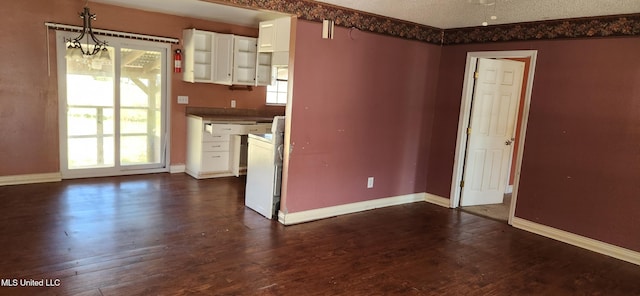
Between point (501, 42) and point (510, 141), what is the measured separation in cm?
136

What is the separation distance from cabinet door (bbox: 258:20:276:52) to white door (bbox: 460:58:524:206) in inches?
96.5

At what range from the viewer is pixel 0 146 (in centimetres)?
482

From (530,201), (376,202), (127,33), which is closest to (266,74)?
(127,33)

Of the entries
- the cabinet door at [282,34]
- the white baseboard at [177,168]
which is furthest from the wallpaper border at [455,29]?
the white baseboard at [177,168]

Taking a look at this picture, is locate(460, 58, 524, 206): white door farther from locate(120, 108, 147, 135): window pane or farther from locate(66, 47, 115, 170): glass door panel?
locate(66, 47, 115, 170): glass door panel

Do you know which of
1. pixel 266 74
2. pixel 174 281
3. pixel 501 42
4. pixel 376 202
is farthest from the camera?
pixel 266 74

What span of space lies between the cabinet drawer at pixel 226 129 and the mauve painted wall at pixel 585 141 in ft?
11.8

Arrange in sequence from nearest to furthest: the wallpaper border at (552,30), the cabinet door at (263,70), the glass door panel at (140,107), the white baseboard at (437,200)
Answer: the wallpaper border at (552,30) → the white baseboard at (437,200) → the glass door panel at (140,107) → the cabinet door at (263,70)

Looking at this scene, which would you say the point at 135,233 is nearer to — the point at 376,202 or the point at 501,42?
the point at 376,202

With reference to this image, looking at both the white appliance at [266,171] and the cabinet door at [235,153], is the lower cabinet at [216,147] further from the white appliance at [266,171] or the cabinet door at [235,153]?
the white appliance at [266,171]

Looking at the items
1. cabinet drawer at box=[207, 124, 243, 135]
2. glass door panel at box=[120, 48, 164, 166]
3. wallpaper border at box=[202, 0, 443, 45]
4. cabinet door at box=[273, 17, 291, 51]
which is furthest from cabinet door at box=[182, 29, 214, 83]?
wallpaper border at box=[202, 0, 443, 45]

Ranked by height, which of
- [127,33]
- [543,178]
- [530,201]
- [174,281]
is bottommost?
[174,281]

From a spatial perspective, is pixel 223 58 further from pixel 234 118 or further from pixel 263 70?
pixel 234 118

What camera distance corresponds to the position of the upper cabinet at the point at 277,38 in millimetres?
4098
